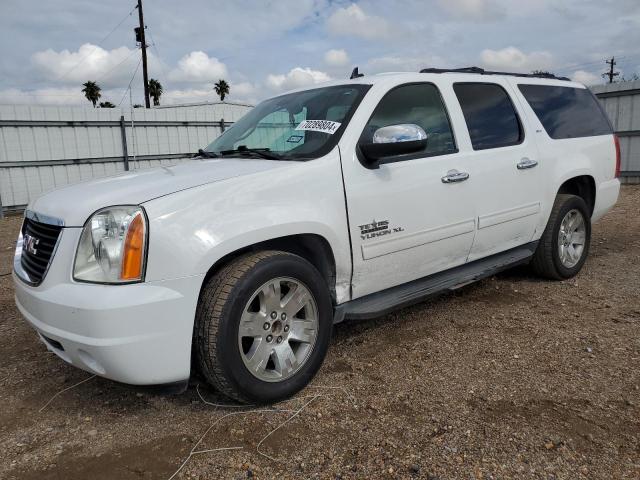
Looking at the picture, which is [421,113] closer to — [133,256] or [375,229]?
[375,229]

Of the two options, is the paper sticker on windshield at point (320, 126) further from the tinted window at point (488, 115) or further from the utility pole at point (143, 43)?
the utility pole at point (143, 43)

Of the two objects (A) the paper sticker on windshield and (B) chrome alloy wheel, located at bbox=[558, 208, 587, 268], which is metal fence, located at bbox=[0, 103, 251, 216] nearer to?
(A) the paper sticker on windshield

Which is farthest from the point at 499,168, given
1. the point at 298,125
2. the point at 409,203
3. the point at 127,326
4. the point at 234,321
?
the point at 127,326

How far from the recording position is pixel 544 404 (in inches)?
105

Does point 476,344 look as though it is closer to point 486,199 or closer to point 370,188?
point 486,199

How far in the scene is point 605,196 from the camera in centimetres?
509

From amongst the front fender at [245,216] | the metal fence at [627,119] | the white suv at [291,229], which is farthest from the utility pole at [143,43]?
the front fender at [245,216]

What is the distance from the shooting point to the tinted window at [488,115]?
12.5 feet

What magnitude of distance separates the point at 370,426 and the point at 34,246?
198cm

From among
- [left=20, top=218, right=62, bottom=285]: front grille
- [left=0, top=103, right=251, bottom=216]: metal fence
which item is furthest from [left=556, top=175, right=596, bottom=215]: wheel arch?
[left=0, top=103, right=251, bottom=216]: metal fence

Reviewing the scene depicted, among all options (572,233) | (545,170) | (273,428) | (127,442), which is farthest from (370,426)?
(572,233)

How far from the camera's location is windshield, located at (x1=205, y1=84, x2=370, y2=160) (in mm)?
3092

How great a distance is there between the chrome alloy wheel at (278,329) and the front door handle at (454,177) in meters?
1.33

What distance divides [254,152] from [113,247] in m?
1.26
